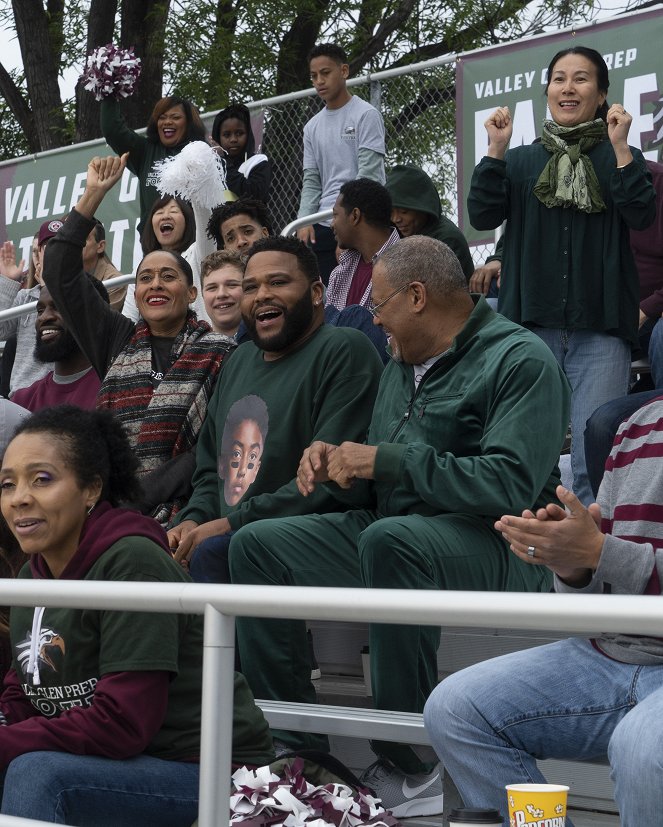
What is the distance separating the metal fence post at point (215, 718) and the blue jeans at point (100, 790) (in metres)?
0.71

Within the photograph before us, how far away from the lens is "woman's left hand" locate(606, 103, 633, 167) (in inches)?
193

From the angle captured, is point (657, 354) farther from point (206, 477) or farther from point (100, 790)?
point (100, 790)

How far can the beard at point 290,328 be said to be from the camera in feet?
15.6

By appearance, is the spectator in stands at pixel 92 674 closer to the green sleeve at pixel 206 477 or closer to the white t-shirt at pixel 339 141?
the green sleeve at pixel 206 477

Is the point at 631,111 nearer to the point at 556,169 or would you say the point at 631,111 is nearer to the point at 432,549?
the point at 556,169

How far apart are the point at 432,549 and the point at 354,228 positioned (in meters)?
2.64

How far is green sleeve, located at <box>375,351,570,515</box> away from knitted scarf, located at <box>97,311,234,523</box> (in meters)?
1.44

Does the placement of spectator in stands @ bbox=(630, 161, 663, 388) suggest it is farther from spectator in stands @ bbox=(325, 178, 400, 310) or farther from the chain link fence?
the chain link fence

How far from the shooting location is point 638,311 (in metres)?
5.20

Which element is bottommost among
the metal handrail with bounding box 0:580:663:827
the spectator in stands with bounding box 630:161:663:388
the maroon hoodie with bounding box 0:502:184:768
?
the maroon hoodie with bounding box 0:502:184:768

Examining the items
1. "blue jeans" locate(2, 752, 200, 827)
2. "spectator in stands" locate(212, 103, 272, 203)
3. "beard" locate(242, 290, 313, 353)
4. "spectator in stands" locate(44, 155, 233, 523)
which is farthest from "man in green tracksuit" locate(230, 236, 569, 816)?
"spectator in stands" locate(212, 103, 272, 203)

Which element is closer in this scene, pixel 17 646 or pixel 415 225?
pixel 17 646

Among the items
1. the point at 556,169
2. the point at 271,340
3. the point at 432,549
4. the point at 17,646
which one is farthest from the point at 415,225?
the point at 17,646

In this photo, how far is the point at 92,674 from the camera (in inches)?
119
